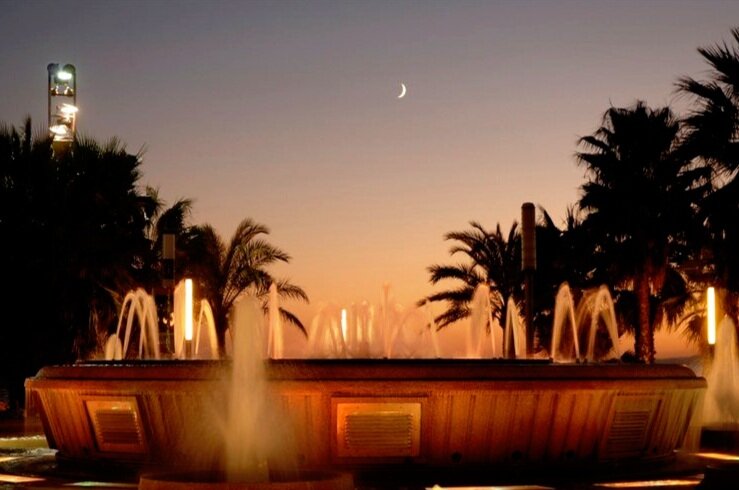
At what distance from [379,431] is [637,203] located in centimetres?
1849

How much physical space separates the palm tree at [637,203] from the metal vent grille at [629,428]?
16100 mm

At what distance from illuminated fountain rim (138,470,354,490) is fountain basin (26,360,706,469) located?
2659mm

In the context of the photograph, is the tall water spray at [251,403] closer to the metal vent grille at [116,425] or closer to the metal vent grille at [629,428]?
the metal vent grille at [116,425]

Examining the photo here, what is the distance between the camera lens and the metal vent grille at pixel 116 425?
1150cm

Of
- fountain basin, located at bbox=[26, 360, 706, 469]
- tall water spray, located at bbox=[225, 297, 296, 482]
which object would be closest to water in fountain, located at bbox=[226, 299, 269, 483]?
tall water spray, located at bbox=[225, 297, 296, 482]

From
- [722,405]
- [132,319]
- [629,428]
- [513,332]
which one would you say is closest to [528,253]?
[722,405]

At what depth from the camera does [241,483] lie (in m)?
7.15

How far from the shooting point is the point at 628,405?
460 inches

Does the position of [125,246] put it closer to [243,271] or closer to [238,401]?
[243,271]

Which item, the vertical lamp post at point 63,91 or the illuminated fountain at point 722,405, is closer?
the illuminated fountain at point 722,405

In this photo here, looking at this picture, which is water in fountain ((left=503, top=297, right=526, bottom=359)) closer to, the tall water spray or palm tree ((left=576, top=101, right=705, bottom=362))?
palm tree ((left=576, top=101, right=705, bottom=362))

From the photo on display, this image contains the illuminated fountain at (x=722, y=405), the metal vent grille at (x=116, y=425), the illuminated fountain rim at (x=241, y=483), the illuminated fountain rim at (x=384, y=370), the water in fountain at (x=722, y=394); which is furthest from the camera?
the water in fountain at (x=722, y=394)

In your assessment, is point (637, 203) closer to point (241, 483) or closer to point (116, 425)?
point (116, 425)

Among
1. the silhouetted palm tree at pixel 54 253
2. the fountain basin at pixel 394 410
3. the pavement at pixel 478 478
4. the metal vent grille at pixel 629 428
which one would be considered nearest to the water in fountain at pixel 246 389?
the fountain basin at pixel 394 410
